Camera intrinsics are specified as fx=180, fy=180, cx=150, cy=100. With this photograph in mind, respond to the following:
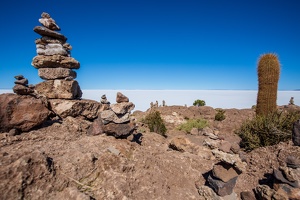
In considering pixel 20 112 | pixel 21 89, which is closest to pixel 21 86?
pixel 21 89

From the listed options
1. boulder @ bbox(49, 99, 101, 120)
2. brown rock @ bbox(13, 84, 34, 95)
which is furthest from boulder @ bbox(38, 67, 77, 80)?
brown rock @ bbox(13, 84, 34, 95)

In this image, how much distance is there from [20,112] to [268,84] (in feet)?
40.2

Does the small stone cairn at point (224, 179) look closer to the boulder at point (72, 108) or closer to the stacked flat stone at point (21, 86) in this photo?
the boulder at point (72, 108)

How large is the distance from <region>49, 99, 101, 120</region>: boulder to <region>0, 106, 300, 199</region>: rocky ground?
244mm

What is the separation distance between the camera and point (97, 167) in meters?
4.15

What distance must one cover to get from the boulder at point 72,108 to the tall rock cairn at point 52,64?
232 mm

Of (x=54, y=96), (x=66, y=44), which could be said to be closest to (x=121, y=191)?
(x=54, y=96)

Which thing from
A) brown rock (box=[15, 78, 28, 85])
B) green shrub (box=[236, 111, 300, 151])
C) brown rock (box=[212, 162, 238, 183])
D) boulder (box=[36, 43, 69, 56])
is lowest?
brown rock (box=[212, 162, 238, 183])

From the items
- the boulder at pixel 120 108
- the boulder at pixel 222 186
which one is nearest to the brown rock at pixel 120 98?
the boulder at pixel 120 108

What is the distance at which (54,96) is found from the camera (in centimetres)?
653

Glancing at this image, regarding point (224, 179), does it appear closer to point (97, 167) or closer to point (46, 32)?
point (97, 167)

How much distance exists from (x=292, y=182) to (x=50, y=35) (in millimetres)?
8506

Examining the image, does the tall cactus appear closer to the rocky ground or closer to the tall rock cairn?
the rocky ground

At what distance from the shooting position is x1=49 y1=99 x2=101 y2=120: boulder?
6348 millimetres
